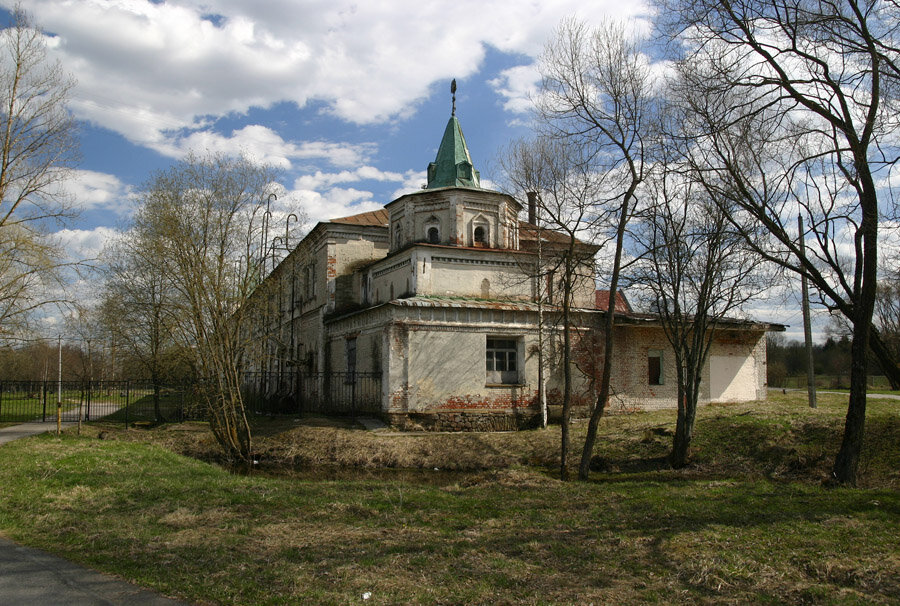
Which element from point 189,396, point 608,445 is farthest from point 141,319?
point 608,445

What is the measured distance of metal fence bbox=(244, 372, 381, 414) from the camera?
2294cm

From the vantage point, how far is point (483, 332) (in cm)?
2206

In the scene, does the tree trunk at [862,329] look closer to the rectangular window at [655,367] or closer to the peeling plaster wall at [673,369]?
the peeling plaster wall at [673,369]

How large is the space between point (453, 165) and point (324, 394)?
11.9 m

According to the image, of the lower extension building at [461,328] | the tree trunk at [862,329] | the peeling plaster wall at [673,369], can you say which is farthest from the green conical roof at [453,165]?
the tree trunk at [862,329]

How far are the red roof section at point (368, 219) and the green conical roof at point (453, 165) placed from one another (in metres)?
3.67

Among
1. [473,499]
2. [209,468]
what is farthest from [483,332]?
[473,499]

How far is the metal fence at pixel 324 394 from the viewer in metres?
22.9

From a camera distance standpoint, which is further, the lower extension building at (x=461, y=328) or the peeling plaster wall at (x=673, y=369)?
the peeling plaster wall at (x=673, y=369)

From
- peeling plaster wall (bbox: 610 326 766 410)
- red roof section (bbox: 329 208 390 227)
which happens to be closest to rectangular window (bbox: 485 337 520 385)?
peeling plaster wall (bbox: 610 326 766 410)

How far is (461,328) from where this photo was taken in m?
21.8

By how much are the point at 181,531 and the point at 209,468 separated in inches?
262

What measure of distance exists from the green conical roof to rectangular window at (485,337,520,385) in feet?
26.2

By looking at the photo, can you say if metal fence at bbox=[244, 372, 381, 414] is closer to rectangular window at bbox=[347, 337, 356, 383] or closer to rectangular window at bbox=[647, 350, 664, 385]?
rectangular window at bbox=[347, 337, 356, 383]
